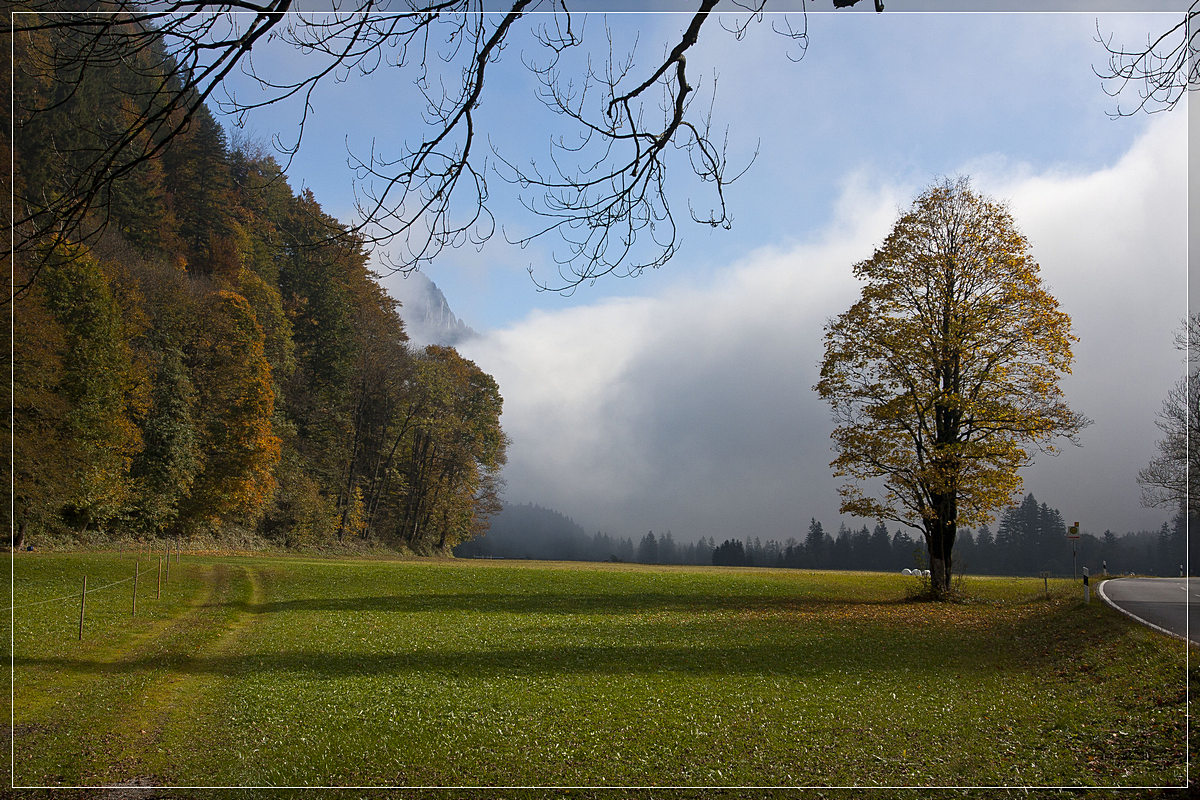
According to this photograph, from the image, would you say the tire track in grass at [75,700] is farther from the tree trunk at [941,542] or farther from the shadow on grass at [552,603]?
the tree trunk at [941,542]

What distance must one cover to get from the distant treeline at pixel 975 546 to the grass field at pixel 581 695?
3.71 feet

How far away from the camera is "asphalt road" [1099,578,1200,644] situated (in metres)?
7.99

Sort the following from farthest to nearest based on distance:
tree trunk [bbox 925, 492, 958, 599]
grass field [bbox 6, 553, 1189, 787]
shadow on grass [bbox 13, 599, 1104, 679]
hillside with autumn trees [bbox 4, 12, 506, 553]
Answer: tree trunk [bbox 925, 492, 958, 599] → hillside with autumn trees [bbox 4, 12, 506, 553] → shadow on grass [bbox 13, 599, 1104, 679] → grass field [bbox 6, 553, 1189, 787]

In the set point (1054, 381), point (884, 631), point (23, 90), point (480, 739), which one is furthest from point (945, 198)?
point (23, 90)

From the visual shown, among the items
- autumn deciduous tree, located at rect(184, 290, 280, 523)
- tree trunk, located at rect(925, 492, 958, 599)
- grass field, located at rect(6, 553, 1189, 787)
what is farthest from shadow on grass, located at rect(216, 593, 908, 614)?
autumn deciduous tree, located at rect(184, 290, 280, 523)

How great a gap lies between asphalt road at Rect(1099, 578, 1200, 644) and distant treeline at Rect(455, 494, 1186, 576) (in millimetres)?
405

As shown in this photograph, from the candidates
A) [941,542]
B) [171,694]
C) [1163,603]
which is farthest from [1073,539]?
[171,694]

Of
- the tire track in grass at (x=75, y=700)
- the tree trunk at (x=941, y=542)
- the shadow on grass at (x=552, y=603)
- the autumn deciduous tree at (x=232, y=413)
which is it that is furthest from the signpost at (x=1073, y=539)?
the autumn deciduous tree at (x=232, y=413)

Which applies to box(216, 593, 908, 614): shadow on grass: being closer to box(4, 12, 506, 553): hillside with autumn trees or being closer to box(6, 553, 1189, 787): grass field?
box(6, 553, 1189, 787): grass field

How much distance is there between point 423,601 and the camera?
18688 millimetres

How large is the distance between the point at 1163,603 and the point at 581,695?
37.3 feet

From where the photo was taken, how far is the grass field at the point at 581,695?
6.01 metres

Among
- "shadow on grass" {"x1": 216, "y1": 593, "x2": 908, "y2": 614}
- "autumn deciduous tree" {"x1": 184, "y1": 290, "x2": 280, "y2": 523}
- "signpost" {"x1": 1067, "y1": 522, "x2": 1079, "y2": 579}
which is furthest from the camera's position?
"autumn deciduous tree" {"x1": 184, "y1": 290, "x2": 280, "y2": 523}

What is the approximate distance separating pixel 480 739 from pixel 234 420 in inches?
866
